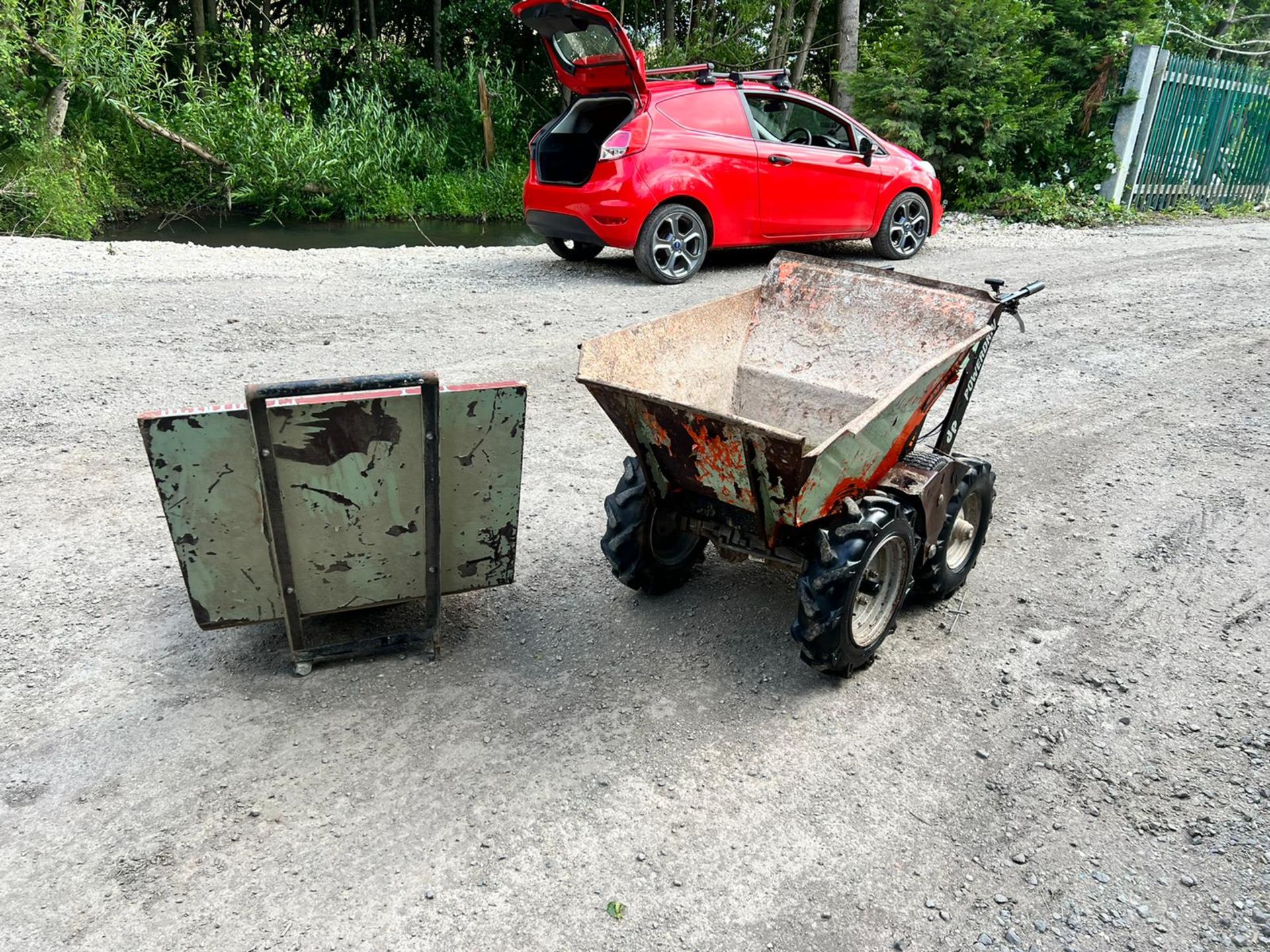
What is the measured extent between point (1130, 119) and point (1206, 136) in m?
1.82

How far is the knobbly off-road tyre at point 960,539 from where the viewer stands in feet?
13.8

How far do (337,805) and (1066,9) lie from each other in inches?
653

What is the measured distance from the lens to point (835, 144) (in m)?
10.6

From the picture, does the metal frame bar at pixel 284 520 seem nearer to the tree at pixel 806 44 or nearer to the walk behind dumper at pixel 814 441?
the walk behind dumper at pixel 814 441

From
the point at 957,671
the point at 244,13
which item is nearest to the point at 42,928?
the point at 957,671

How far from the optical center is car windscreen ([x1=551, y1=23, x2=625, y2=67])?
30.1ft

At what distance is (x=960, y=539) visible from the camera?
15.0 ft

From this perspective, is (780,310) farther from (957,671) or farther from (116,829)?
(116,829)

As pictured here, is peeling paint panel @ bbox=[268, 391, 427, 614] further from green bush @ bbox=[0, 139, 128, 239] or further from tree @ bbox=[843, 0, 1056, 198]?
tree @ bbox=[843, 0, 1056, 198]

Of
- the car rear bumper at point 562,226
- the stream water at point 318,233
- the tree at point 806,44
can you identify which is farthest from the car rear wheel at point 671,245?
the tree at point 806,44

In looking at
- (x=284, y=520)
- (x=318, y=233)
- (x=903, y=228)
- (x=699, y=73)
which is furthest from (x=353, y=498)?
(x=318, y=233)

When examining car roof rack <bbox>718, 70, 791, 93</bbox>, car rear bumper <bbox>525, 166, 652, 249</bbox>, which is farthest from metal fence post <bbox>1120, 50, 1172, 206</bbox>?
car rear bumper <bbox>525, 166, 652, 249</bbox>

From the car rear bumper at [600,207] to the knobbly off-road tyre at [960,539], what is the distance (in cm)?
569

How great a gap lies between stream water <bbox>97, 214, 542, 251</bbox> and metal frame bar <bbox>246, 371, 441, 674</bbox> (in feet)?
36.8
